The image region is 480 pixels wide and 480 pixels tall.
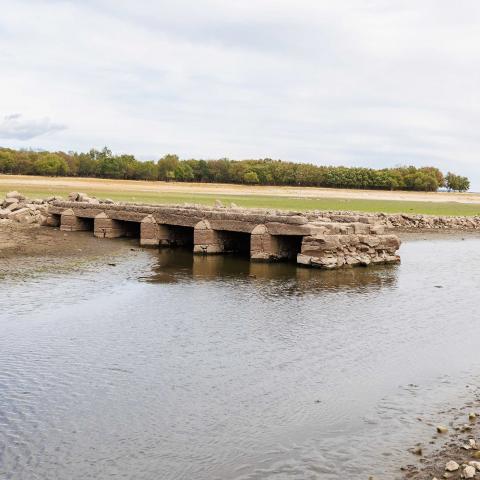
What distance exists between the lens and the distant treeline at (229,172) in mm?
118288

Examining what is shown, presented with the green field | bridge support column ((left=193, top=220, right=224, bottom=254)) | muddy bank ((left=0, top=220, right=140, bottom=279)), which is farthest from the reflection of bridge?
the green field

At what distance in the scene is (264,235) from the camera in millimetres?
31172

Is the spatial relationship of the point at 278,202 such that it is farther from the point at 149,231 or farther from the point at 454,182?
the point at 454,182

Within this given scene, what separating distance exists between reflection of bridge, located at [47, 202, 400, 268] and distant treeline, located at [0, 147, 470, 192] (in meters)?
80.0

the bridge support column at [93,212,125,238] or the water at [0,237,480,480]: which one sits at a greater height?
the bridge support column at [93,212,125,238]

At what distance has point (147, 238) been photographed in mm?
37156

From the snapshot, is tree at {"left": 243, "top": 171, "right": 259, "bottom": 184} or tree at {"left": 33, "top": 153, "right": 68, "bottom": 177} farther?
tree at {"left": 243, "top": 171, "right": 259, "bottom": 184}

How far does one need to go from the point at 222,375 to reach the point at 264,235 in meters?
17.5

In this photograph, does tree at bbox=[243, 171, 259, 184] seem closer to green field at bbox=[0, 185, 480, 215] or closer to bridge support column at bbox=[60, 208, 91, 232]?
green field at bbox=[0, 185, 480, 215]

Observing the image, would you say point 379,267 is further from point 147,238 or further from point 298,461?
point 298,461

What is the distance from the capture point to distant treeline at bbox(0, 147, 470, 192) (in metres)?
118

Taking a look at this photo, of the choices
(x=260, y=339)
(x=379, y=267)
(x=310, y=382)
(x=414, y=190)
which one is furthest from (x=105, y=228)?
(x=414, y=190)

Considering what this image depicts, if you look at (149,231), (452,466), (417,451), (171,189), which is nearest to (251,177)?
(171,189)

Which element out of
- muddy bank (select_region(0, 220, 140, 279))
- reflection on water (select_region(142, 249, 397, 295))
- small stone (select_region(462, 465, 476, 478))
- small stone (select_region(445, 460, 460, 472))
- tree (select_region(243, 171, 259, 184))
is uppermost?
tree (select_region(243, 171, 259, 184))
